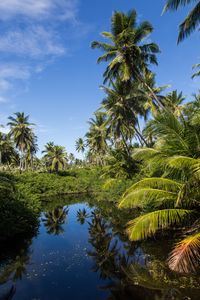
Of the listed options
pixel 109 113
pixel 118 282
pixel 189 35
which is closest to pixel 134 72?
pixel 109 113

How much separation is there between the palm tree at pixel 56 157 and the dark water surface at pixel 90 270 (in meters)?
32.6

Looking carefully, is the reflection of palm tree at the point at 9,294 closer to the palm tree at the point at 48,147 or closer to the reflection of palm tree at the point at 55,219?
the reflection of palm tree at the point at 55,219

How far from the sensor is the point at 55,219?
21062 mm

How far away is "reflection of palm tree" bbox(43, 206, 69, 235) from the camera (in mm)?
17359

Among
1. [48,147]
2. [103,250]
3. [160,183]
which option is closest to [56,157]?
[48,147]

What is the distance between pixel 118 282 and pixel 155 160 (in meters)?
4.50

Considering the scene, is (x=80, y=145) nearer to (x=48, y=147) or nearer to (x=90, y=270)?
(x=48, y=147)

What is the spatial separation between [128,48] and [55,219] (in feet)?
49.7

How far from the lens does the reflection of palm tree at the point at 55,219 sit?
17.4 m

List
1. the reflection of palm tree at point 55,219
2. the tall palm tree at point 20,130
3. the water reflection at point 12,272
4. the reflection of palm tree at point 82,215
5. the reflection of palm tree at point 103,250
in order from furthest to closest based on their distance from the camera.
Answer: the tall palm tree at point 20,130
the reflection of palm tree at point 82,215
the reflection of palm tree at point 55,219
the reflection of palm tree at point 103,250
the water reflection at point 12,272

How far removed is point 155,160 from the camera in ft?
32.6

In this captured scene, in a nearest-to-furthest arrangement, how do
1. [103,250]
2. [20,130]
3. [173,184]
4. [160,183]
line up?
[173,184], [160,183], [103,250], [20,130]

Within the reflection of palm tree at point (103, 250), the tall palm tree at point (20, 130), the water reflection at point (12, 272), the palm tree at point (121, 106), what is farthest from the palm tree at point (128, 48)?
the tall palm tree at point (20, 130)

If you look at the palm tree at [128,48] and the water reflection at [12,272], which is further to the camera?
the palm tree at [128,48]
